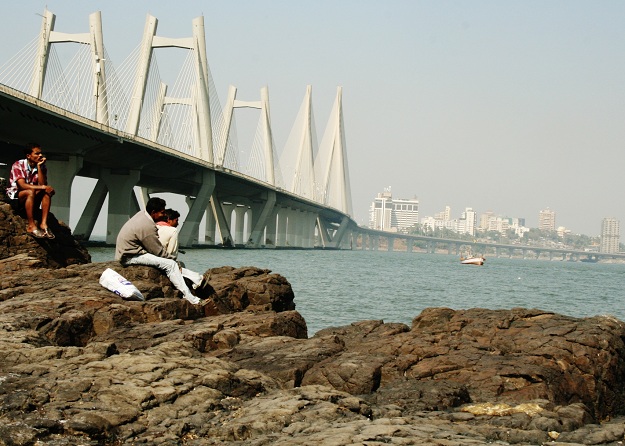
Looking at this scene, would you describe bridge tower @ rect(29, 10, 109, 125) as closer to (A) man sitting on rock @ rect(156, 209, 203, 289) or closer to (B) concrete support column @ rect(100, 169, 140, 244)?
(B) concrete support column @ rect(100, 169, 140, 244)

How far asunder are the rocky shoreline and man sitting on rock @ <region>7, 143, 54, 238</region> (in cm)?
52

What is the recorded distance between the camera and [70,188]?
4275 cm

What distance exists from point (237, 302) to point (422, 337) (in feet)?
11.9

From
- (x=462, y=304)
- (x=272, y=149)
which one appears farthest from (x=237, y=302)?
(x=272, y=149)

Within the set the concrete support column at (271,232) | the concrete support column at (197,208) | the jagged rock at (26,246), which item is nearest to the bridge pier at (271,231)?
the concrete support column at (271,232)

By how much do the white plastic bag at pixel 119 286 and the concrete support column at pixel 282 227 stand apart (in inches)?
3243

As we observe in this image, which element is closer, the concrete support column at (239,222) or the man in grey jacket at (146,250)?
the man in grey jacket at (146,250)

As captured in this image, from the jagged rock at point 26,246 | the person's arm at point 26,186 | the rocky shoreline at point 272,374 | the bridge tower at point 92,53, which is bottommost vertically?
the rocky shoreline at point 272,374

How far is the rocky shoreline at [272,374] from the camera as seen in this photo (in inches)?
204

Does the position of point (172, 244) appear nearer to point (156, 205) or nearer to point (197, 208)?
point (156, 205)

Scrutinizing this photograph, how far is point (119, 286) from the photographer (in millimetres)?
8984

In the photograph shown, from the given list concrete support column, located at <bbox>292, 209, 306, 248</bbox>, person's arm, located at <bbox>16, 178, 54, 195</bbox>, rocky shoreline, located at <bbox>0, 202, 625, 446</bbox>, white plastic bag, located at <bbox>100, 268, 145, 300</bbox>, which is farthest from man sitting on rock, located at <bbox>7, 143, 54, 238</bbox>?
concrete support column, located at <bbox>292, 209, 306, 248</bbox>

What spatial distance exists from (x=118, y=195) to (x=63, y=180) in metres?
8.37

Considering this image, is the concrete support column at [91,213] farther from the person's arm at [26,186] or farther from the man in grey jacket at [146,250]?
the man in grey jacket at [146,250]
